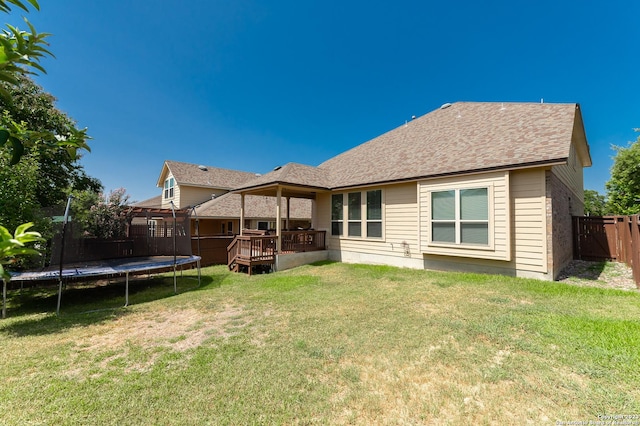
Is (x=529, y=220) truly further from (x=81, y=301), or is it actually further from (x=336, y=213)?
(x=81, y=301)

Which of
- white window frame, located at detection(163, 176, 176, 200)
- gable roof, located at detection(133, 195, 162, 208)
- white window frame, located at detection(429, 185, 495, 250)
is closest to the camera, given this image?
white window frame, located at detection(429, 185, 495, 250)

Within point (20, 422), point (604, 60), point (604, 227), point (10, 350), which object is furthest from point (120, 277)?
point (604, 60)

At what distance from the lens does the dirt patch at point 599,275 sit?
6926mm

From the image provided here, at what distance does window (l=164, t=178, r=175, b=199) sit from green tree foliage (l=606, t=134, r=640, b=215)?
3842 centimetres

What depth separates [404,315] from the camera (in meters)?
5.09

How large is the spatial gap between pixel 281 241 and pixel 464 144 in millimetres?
7963

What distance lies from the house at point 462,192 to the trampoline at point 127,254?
369 centimetres

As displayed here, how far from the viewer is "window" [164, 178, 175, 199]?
21.1m

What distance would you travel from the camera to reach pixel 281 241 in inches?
429

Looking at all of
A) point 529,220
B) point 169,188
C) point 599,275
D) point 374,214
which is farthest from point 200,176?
point 599,275

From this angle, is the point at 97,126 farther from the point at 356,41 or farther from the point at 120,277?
the point at 356,41

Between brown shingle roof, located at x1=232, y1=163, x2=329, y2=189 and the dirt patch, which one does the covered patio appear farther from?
the dirt patch

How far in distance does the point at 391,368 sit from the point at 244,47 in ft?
48.0

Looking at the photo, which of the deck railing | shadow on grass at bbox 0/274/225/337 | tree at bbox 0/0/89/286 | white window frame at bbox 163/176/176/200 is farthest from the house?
white window frame at bbox 163/176/176/200
